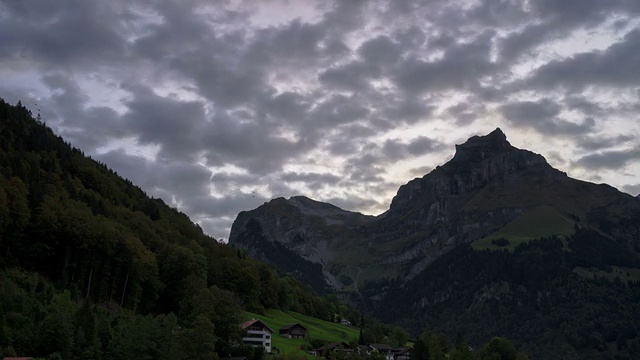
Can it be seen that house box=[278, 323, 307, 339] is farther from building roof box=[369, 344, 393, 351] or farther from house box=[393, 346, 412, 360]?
house box=[393, 346, 412, 360]

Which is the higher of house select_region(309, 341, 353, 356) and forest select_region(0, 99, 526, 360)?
forest select_region(0, 99, 526, 360)

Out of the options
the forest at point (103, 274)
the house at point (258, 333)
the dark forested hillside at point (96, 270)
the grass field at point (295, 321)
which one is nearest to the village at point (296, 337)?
the house at point (258, 333)

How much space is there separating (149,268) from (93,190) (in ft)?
144

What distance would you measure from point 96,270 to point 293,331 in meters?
49.6

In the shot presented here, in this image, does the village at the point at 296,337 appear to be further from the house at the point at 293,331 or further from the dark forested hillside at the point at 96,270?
the dark forested hillside at the point at 96,270

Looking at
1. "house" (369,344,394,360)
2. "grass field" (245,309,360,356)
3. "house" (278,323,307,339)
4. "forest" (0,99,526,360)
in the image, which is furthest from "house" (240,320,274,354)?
"house" (369,344,394,360)

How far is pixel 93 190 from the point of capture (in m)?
165

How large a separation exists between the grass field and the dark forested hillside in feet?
17.9

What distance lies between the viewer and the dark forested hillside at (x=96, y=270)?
8556 cm

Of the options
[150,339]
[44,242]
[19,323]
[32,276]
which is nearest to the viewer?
[19,323]

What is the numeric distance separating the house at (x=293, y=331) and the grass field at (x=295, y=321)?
1459mm

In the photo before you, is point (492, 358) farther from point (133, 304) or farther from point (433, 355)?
point (133, 304)

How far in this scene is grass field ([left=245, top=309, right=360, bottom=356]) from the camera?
445 feet

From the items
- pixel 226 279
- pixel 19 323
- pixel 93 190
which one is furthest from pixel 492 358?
pixel 19 323
